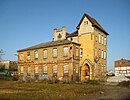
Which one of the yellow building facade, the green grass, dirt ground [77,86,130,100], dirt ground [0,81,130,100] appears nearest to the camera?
the green grass

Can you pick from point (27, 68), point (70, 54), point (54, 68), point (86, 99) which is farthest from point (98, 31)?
point (86, 99)

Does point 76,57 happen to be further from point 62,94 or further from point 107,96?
point 107,96

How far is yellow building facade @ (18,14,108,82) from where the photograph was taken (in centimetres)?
3312

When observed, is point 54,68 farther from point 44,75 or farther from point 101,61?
point 101,61

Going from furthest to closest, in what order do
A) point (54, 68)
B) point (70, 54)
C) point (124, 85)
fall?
point (54, 68)
point (70, 54)
point (124, 85)

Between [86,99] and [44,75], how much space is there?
1011 inches

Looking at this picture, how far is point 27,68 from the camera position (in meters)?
40.7

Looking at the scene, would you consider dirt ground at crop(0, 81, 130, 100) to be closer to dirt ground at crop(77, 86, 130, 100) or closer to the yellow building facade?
dirt ground at crop(77, 86, 130, 100)

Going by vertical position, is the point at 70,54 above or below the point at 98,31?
below

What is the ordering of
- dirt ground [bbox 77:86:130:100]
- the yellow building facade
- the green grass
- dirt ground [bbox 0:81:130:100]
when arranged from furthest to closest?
the yellow building facade → dirt ground [bbox 77:86:130:100] → dirt ground [bbox 0:81:130:100] → the green grass

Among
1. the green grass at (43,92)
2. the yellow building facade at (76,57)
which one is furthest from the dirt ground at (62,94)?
the yellow building facade at (76,57)

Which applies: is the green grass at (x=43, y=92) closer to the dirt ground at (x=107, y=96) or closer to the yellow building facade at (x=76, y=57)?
the dirt ground at (x=107, y=96)

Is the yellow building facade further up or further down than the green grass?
further up

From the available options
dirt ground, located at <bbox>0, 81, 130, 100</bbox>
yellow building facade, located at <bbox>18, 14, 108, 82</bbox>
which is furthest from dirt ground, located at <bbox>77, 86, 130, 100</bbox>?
yellow building facade, located at <bbox>18, 14, 108, 82</bbox>
